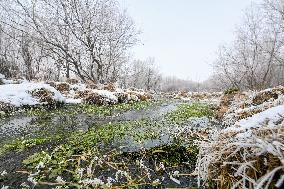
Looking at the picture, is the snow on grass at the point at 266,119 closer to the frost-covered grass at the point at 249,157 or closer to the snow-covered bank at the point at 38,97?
the frost-covered grass at the point at 249,157

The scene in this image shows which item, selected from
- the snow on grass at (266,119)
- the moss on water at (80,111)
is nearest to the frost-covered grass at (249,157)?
the snow on grass at (266,119)

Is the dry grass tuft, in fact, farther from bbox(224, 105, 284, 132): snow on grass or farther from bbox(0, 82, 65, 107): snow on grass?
bbox(0, 82, 65, 107): snow on grass

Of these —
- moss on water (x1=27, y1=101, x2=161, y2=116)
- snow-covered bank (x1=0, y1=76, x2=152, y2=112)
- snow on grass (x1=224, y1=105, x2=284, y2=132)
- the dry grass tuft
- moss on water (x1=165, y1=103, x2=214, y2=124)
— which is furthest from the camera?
snow-covered bank (x1=0, y1=76, x2=152, y2=112)

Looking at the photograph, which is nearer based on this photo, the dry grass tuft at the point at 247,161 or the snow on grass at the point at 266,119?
the dry grass tuft at the point at 247,161

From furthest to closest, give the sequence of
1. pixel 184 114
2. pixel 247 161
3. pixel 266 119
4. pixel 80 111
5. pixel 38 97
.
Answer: pixel 38 97
pixel 80 111
pixel 184 114
pixel 266 119
pixel 247 161

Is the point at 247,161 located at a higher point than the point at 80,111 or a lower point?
higher

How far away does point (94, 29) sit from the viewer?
17.7 metres

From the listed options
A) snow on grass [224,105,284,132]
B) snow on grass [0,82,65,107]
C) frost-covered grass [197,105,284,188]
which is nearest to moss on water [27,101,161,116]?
snow on grass [0,82,65,107]

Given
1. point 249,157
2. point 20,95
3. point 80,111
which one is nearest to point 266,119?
point 249,157

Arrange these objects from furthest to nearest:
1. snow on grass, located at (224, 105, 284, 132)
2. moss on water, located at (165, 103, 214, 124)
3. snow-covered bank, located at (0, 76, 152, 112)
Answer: snow-covered bank, located at (0, 76, 152, 112), moss on water, located at (165, 103, 214, 124), snow on grass, located at (224, 105, 284, 132)

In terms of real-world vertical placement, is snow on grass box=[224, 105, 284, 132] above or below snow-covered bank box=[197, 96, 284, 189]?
above

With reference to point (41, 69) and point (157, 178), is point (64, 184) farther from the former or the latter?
point (41, 69)

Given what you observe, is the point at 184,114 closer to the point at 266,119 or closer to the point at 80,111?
the point at 80,111

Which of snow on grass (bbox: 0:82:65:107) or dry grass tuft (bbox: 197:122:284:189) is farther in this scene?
snow on grass (bbox: 0:82:65:107)
